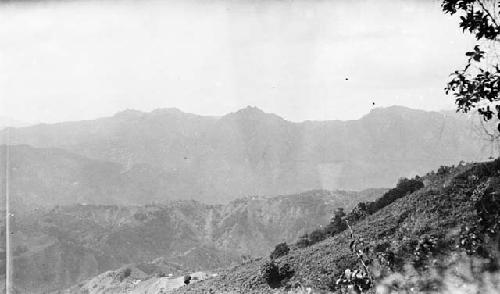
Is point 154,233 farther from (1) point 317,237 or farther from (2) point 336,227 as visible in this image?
(2) point 336,227

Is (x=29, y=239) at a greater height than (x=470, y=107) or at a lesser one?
lesser

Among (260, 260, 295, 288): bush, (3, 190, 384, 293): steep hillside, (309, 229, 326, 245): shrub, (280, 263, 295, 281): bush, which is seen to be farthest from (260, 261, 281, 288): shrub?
(3, 190, 384, 293): steep hillside

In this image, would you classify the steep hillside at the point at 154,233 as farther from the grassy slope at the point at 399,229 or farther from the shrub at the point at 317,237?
the grassy slope at the point at 399,229

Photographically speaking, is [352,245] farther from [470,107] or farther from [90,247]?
[90,247]

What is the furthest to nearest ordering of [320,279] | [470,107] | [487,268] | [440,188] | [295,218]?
[295,218] < [440,188] < [320,279] < [487,268] < [470,107]

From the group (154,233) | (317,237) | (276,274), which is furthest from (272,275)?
(154,233)

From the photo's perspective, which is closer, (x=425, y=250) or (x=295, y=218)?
(x=425, y=250)

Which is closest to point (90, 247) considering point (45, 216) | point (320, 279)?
point (45, 216)
